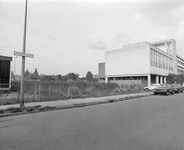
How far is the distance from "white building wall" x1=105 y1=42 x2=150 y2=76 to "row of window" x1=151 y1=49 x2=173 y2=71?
317cm

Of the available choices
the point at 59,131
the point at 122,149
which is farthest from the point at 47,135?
the point at 122,149

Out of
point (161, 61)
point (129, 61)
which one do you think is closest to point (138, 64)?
point (129, 61)

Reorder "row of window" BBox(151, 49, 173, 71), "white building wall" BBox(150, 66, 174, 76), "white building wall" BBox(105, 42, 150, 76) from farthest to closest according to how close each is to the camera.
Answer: "row of window" BBox(151, 49, 173, 71), "white building wall" BBox(150, 66, 174, 76), "white building wall" BBox(105, 42, 150, 76)

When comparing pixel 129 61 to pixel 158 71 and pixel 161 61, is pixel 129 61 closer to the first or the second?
pixel 158 71

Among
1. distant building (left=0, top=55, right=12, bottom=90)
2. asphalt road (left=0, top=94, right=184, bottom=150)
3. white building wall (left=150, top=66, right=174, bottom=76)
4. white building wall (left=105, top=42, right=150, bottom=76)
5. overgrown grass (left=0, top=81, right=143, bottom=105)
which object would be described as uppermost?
white building wall (left=105, top=42, right=150, bottom=76)

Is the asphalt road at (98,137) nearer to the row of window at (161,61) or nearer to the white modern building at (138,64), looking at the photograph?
the white modern building at (138,64)

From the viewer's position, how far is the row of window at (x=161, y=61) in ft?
152

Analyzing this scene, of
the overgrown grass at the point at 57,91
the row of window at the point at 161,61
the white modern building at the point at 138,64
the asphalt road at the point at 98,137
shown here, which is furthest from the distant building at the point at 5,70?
the row of window at the point at 161,61

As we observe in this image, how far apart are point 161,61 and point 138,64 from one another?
38.5 ft

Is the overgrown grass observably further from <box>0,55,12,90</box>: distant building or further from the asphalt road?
the asphalt road

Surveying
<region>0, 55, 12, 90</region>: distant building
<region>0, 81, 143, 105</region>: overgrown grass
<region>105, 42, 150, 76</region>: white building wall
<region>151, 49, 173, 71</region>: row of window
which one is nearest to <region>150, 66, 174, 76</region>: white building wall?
<region>151, 49, 173, 71</region>: row of window

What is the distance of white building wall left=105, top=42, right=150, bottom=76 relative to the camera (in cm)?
4409

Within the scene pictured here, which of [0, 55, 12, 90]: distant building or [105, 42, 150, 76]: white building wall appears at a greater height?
[105, 42, 150, 76]: white building wall

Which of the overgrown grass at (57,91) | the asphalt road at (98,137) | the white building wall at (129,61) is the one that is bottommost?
the asphalt road at (98,137)
